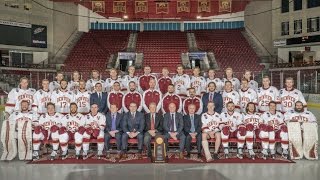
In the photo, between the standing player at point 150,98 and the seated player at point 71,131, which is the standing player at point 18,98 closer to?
the seated player at point 71,131

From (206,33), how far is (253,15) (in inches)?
182

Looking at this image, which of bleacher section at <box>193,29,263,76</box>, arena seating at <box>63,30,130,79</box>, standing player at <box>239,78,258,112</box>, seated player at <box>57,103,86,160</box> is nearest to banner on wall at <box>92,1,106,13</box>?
arena seating at <box>63,30,130,79</box>

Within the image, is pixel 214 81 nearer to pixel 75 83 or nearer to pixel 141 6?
pixel 75 83

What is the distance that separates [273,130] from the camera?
30.3 ft

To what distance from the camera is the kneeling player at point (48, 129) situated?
9141 millimetres

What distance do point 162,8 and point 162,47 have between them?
7.11 meters

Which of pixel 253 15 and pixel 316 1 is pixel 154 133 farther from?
pixel 253 15

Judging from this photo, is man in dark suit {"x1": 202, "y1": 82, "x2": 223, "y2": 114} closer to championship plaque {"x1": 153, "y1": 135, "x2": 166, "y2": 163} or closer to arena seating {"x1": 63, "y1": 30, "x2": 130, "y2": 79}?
championship plaque {"x1": 153, "y1": 135, "x2": 166, "y2": 163}

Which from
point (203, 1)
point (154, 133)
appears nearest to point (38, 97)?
point (154, 133)

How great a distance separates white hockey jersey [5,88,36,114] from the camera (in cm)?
1005

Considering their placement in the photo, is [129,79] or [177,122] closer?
[177,122]

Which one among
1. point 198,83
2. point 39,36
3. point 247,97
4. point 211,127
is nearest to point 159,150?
point 211,127

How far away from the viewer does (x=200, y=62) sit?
3259 centimetres

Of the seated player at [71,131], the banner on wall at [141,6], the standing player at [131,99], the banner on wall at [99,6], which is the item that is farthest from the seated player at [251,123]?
the banner on wall at [141,6]
